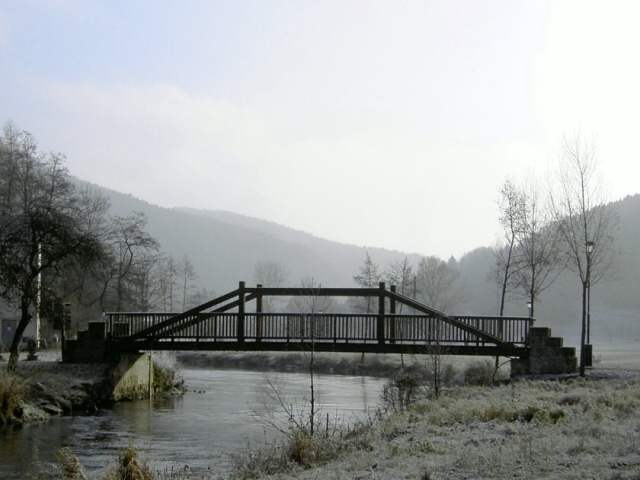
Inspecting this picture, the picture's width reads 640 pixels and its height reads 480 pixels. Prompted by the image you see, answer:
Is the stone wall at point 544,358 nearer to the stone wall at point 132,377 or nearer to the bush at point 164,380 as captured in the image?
the bush at point 164,380

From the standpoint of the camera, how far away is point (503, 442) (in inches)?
525

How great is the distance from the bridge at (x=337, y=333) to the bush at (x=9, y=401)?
25.9ft

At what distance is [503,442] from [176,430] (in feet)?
42.6

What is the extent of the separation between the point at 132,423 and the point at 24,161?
29567 mm

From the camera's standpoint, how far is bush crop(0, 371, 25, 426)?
23844mm

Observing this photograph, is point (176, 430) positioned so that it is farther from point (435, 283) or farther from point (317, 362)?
point (435, 283)

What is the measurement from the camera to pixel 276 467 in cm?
1352

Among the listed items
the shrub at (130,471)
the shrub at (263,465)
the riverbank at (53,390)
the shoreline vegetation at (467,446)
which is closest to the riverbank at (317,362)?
the riverbank at (53,390)

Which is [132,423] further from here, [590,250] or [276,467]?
[590,250]

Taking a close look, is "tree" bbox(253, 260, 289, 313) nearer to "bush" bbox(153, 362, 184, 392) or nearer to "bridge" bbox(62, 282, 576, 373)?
"bush" bbox(153, 362, 184, 392)

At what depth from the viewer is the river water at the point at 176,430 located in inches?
723

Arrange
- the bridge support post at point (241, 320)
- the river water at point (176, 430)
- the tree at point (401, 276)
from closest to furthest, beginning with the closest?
the river water at point (176, 430) < the bridge support post at point (241, 320) < the tree at point (401, 276)

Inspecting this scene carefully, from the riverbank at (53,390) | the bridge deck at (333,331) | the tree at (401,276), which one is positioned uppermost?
the tree at (401,276)

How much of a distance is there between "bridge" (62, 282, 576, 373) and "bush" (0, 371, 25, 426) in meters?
7.89
